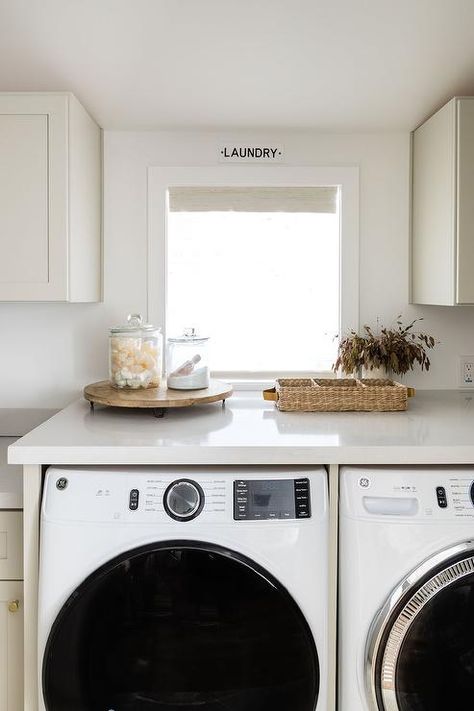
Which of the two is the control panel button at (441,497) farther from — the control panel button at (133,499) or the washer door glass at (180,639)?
the control panel button at (133,499)

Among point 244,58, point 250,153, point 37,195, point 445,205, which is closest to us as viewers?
point 244,58

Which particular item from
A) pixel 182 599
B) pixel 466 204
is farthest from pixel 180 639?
pixel 466 204

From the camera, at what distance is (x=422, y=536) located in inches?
63.8

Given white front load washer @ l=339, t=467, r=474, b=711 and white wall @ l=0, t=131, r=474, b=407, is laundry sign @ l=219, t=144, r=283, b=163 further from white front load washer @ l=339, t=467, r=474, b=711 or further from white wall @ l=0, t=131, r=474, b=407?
white front load washer @ l=339, t=467, r=474, b=711

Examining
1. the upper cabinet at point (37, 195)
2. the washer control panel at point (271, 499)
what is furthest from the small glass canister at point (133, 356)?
the washer control panel at point (271, 499)

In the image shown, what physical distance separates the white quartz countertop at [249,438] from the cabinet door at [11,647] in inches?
15.3

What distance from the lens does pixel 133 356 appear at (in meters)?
2.16

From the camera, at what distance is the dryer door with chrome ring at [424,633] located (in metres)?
1.59

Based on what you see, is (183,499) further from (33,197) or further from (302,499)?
(33,197)

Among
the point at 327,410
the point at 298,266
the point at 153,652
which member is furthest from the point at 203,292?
the point at 153,652

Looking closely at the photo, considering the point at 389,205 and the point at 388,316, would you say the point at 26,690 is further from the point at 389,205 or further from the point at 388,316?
the point at 389,205

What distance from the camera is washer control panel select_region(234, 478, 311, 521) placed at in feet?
5.36

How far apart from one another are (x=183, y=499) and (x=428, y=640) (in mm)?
680

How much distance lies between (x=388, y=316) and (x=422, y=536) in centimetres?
109
